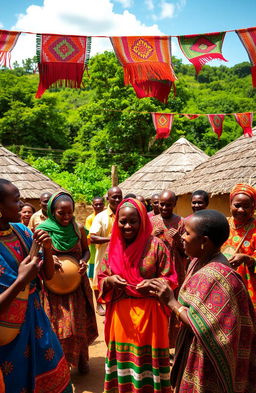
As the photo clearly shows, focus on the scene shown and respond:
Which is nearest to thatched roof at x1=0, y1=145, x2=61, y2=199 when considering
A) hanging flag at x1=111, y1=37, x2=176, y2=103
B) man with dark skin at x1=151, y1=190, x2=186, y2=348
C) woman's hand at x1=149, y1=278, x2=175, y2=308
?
hanging flag at x1=111, y1=37, x2=176, y2=103

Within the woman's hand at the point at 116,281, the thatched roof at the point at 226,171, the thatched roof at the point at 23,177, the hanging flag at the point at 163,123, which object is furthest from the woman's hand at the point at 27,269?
the thatched roof at the point at 23,177

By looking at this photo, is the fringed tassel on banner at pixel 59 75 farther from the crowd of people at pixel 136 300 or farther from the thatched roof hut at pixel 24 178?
the thatched roof hut at pixel 24 178

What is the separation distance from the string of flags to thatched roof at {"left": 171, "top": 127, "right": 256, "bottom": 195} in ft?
13.2

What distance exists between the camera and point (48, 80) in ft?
19.4

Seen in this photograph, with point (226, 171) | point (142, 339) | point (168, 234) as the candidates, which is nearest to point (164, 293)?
point (142, 339)

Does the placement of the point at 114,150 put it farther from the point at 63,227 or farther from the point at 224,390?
the point at 224,390

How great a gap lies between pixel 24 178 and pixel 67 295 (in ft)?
31.1

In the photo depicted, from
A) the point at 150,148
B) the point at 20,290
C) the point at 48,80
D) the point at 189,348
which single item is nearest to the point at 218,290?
the point at 189,348

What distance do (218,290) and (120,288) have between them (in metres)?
1.27

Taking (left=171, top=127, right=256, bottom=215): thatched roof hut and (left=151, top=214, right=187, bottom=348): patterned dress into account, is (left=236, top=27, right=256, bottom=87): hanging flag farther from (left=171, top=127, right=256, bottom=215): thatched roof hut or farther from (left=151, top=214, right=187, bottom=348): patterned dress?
(left=171, top=127, right=256, bottom=215): thatched roof hut

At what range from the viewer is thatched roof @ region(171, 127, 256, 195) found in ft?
32.4

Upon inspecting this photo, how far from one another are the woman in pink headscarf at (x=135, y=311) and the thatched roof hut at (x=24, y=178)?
9.55 m

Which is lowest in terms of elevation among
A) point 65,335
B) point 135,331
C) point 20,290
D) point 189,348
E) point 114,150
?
point 65,335

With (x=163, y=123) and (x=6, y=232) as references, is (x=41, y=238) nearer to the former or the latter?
(x=6, y=232)
